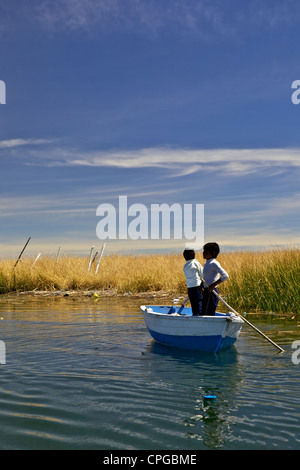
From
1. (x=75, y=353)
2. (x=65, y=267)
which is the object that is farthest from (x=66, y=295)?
(x=75, y=353)

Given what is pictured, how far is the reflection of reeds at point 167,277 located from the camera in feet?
58.2

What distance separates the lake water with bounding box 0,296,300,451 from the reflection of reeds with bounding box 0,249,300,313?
4.04 meters

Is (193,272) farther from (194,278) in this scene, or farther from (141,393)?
(141,393)

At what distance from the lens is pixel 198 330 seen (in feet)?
34.9

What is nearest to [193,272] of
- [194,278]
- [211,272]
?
[194,278]

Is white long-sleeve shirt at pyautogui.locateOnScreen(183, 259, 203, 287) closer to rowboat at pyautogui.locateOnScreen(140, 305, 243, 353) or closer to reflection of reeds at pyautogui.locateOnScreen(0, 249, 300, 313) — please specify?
rowboat at pyautogui.locateOnScreen(140, 305, 243, 353)

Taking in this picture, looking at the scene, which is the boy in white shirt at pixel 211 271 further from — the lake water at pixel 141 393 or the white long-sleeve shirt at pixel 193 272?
the lake water at pixel 141 393

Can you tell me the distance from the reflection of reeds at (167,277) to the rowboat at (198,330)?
7050mm

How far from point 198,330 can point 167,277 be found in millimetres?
15009

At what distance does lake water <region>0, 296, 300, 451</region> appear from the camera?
19.5 feet

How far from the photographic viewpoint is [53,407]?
23.3ft
